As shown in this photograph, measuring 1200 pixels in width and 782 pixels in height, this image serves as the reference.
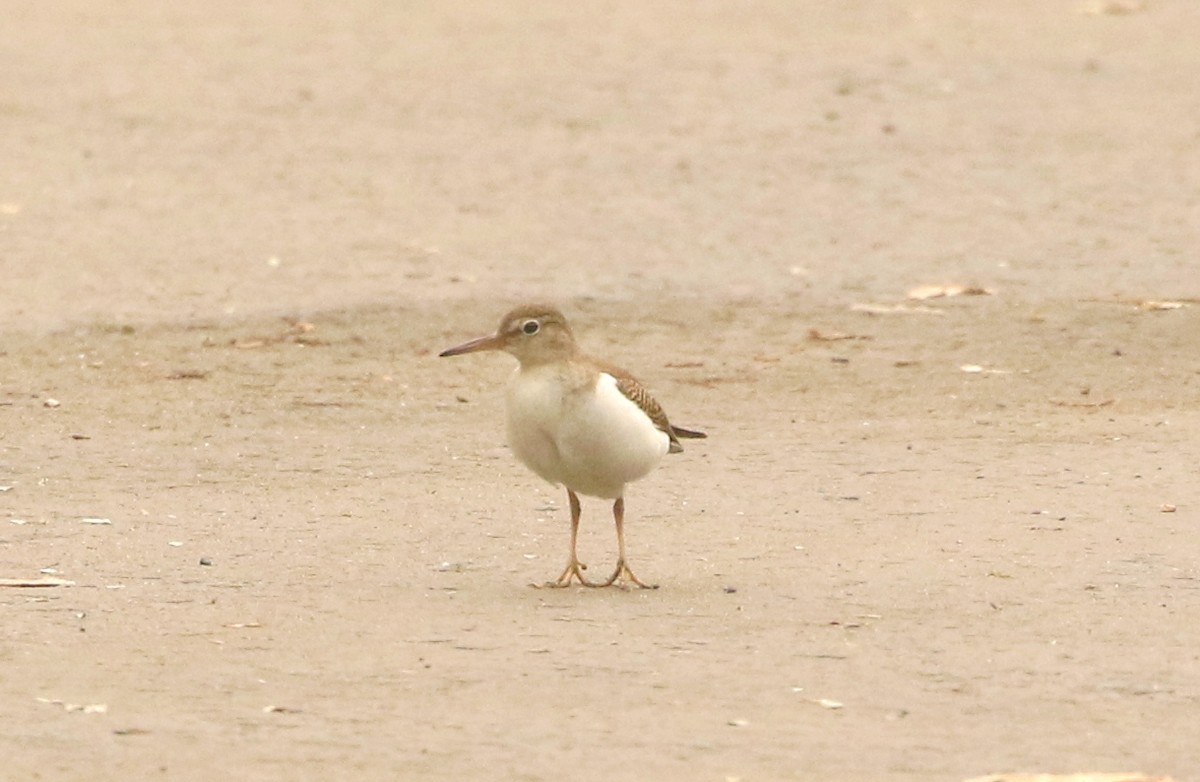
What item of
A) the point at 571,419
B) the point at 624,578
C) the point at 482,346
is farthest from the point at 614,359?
the point at 571,419

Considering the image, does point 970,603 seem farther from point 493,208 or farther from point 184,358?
point 493,208

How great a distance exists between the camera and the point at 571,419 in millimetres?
8305

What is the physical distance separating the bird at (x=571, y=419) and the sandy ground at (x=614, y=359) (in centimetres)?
40

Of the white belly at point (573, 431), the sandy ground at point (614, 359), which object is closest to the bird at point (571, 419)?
the white belly at point (573, 431)

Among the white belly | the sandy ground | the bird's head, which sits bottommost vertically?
the sandy ground

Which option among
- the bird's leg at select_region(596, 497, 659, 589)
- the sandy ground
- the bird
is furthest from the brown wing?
the sandy ground

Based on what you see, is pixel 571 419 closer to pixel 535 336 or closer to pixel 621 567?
pixel 535 336

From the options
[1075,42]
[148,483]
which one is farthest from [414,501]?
[1075,42]

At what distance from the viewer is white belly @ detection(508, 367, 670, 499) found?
830 centimetres

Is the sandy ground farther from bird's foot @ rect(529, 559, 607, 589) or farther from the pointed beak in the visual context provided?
the pointed beak

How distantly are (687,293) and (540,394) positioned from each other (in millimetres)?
5979

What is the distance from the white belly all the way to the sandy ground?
424mm

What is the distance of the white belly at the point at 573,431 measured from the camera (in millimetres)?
8305

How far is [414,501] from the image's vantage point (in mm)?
9898
